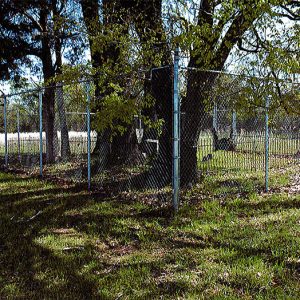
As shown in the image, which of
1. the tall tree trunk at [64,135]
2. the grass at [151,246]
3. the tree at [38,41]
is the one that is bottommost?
the grass at [151,246]

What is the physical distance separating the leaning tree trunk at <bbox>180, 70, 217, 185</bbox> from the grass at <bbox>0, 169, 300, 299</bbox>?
50 centimetres

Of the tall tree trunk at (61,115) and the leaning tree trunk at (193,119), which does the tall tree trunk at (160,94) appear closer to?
the leaning tree trunk at (193,119)

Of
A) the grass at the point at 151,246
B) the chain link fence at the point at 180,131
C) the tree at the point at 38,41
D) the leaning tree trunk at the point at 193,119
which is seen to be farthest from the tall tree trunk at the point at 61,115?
the leaning tree trunk at the point at 193,119

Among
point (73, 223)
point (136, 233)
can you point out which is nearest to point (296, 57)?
point (136, 233)

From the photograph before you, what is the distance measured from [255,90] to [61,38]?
31.4 ft

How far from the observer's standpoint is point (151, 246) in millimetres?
5145

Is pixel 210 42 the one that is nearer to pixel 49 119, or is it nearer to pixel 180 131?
pixel 180 131

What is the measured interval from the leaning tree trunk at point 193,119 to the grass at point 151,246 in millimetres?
505

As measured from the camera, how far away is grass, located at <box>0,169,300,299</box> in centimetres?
385

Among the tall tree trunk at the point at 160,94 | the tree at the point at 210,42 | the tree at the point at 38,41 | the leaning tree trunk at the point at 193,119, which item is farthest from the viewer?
the tree at the point at 38,41

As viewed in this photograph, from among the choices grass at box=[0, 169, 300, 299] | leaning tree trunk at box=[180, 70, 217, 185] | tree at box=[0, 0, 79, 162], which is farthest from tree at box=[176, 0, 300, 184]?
tree at box=[0, 0, 79, 162]

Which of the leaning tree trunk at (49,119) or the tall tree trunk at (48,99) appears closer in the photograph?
the tall tree trunk at (48,99)

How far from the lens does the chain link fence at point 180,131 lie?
6.58 metres

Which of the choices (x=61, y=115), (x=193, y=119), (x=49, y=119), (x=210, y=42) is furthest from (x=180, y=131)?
(x=49, y=119)
